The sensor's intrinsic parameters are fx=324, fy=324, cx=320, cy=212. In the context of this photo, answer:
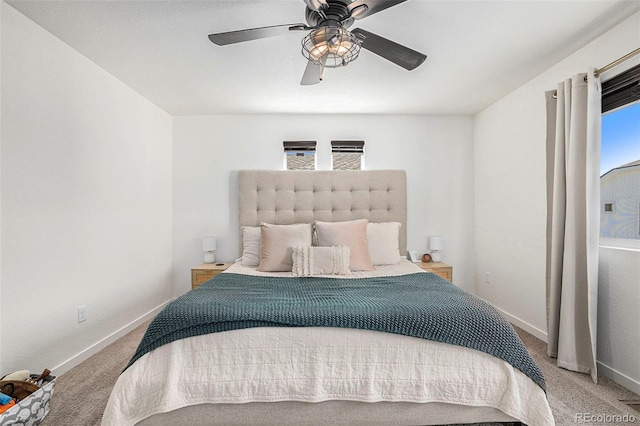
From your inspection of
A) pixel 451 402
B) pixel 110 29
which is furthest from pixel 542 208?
pixel 110 29

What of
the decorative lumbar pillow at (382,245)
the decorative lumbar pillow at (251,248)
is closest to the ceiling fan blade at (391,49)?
the decorative lumbar pillow at (382,245)

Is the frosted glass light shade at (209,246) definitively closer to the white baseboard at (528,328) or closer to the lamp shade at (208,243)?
the lamp shade at (208,243)

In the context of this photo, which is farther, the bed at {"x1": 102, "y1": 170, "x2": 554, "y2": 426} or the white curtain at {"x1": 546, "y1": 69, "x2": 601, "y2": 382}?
the white curtain at {"x1": 546, "y1": 69, "x2": 601, "y2": 382}

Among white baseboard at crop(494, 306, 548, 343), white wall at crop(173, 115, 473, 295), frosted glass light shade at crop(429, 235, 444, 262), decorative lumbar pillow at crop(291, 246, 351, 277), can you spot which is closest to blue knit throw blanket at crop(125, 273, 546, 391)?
decorative lumbar pillow at crop(291, 246, 351, 277)

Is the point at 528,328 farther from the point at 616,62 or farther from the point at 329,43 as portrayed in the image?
the point at 329,43

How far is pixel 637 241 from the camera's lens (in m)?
2.19

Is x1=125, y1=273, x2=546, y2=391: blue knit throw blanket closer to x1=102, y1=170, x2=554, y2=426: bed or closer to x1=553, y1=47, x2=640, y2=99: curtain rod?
x1=102, y1=170, x2=554, y2=426: bed

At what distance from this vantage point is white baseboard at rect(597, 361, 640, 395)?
A: 2.05 meters

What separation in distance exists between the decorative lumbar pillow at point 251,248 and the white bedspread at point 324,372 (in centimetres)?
168

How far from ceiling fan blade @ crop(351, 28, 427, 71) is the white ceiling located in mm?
249

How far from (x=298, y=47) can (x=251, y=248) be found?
196cm

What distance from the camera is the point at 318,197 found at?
3850mm

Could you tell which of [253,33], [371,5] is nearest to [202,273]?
[253,33]

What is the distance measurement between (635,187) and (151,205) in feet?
13.8
